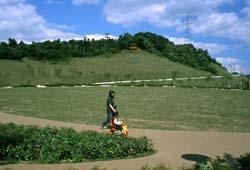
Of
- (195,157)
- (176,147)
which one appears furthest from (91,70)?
(195,157)

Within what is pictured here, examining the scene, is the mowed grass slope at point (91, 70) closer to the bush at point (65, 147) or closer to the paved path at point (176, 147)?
the paved path at point (176, 147)

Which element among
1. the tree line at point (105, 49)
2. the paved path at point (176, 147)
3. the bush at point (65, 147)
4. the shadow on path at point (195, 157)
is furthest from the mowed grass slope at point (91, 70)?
the shadow on path at point (195, 157)

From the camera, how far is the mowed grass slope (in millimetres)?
57281

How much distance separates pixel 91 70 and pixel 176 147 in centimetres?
5574

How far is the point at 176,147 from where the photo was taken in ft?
40.5

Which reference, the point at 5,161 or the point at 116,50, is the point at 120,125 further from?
the point at 116,50

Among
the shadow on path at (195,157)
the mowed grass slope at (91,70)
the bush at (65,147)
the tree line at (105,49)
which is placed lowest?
the shadow on path at (195,157)

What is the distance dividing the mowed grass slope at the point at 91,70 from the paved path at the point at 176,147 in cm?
3992

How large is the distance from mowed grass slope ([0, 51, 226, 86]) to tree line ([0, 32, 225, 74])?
104 inches

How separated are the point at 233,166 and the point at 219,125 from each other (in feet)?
35.0

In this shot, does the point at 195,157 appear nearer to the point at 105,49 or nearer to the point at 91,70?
the point at 91,70

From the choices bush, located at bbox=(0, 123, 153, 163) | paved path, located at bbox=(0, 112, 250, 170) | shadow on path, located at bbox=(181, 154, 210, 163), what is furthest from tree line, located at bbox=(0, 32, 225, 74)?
shadow on path, located at bbox=(181, 154, 210, 163)

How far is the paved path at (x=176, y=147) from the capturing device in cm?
977

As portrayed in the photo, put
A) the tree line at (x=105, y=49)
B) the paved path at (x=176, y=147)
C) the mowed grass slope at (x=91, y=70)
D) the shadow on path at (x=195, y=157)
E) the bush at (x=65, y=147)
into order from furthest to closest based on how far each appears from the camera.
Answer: the tree line at (x=105, y=49), the mowed grass slope at (x=91, y=70), the shadow on path at (x=195, y=157), the bush at (x=65, y=147), the paved path at (x=176, y=147)
